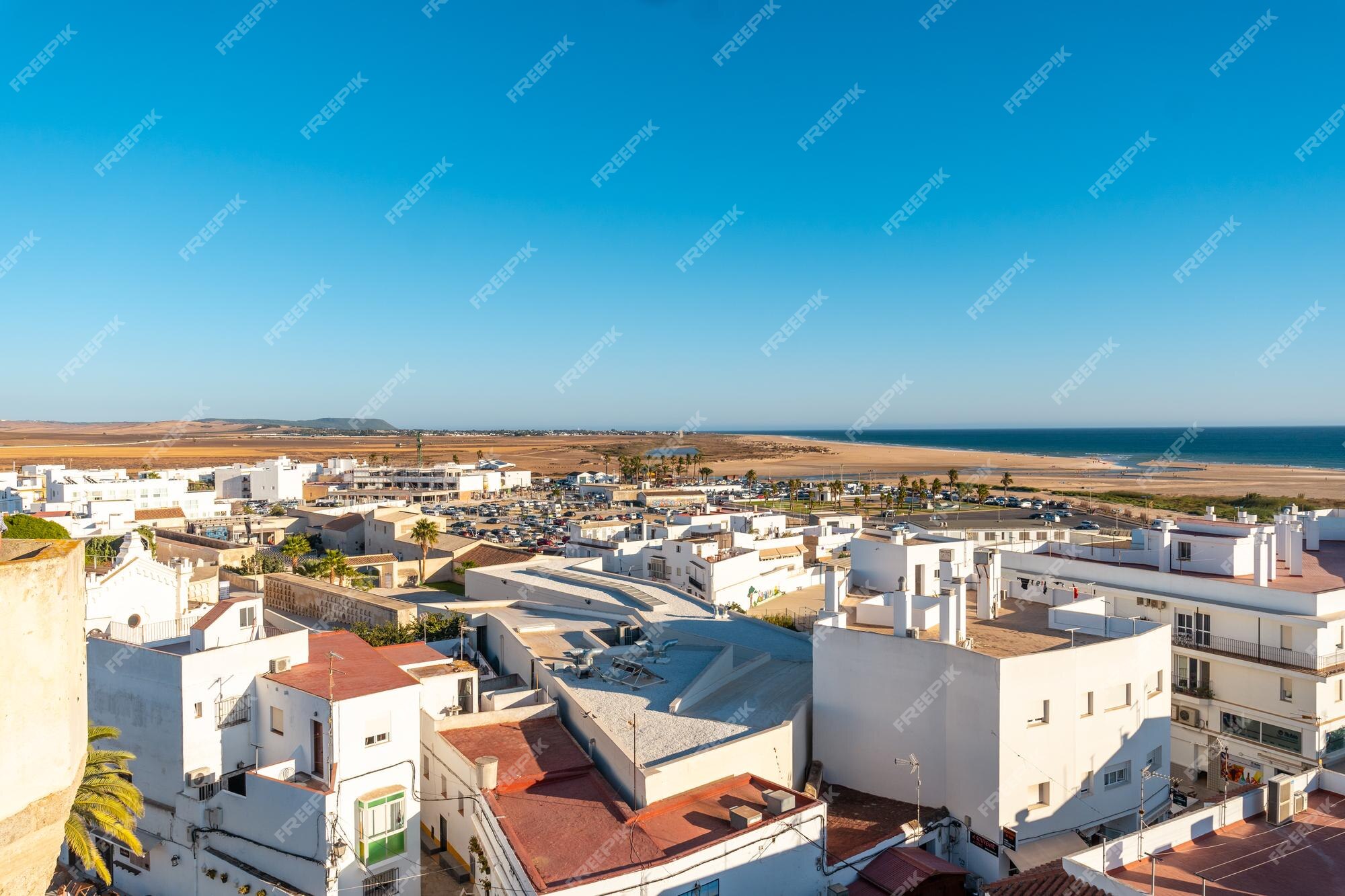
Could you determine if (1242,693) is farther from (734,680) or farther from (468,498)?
(468,498)

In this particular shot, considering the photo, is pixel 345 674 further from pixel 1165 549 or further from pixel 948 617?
pixel 1165 549

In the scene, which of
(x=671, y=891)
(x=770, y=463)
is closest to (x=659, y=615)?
(x=671, y=891)

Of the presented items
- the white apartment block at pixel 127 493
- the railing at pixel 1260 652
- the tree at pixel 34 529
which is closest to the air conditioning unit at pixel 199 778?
the tree at pixel 34 529

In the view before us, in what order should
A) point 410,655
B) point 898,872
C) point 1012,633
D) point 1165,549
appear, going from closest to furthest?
point 898,872, point 1012,633, point 410,655, point 1165,549

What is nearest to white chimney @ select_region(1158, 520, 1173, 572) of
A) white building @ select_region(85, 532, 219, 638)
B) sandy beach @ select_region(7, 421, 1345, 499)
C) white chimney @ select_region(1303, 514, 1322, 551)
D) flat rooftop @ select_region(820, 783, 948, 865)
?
white chimney @ select_region(1303, 514, 1322, 551)

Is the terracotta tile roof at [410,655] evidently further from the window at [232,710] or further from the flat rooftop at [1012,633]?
the flat rooftop at [1012,633]

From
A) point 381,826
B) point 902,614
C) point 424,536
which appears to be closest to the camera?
point 381,826

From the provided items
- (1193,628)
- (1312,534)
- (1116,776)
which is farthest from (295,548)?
(1312,534)
